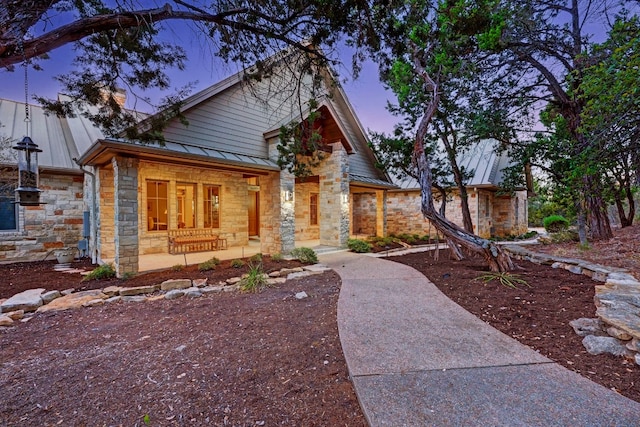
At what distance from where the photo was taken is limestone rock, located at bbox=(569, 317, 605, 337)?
2768mm

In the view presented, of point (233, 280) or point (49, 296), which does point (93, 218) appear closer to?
point (49, 296)

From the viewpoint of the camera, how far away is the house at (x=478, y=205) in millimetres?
12477

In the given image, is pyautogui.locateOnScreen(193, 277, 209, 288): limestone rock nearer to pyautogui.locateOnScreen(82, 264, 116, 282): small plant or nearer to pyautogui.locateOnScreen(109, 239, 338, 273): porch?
pyautogui.locateOnScreen(109, 239, 338, 273): porch

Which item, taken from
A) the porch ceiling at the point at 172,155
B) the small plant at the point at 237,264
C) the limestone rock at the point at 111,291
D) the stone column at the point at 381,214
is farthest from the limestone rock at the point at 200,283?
the stone column at the point at 381,214

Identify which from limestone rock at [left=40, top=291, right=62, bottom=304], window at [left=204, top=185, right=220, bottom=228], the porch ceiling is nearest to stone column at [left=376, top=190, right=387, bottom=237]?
the porch ceiling

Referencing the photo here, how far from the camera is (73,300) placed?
4.48 meters

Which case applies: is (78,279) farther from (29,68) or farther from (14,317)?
(29,68)

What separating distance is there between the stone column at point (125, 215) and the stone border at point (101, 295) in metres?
0.89

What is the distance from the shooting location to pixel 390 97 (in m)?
8.22

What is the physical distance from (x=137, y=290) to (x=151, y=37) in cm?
414

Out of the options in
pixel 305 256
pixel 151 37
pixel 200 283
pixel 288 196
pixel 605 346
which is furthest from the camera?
pixel 288 196

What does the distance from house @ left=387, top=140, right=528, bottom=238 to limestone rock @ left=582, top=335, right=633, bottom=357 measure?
10.3 m

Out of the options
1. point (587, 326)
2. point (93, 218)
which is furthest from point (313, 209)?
A: point (587, 326)

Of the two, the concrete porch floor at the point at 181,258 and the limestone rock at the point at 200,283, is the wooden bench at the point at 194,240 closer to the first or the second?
the concrete porch floor at the point at 181,258
